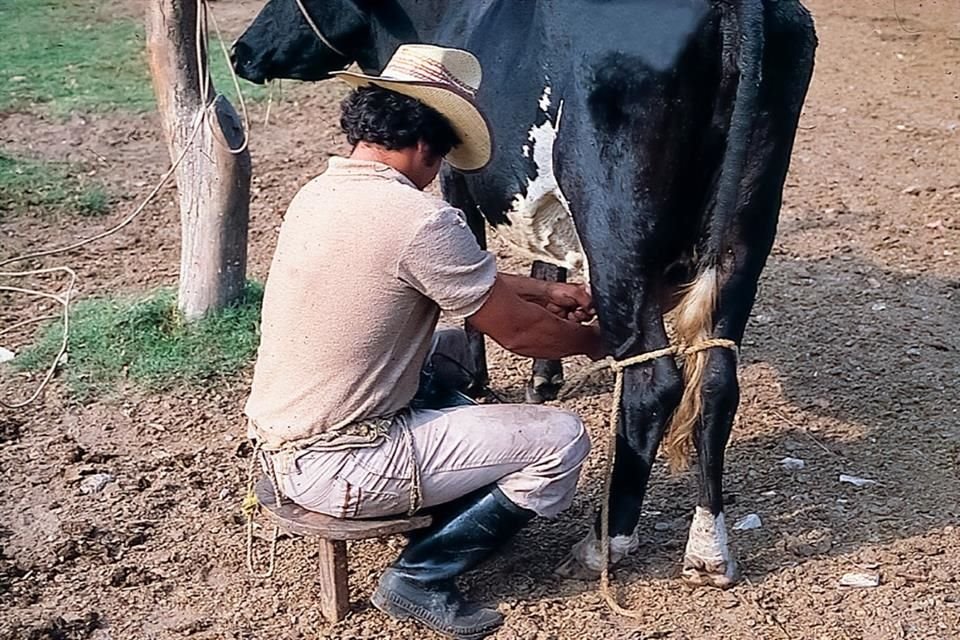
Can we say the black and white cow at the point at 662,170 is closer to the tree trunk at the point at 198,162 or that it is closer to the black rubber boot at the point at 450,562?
the black rubber boot at the point at 450,562

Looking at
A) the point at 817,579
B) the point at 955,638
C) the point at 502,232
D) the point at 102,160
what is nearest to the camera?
the point at 955,638

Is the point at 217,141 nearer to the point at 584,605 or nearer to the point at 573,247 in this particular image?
the point at 573,247

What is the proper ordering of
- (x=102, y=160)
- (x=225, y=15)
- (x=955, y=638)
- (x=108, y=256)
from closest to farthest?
1. (x=955, y=638)
2. (x=108, y=256)
3. (x=102, y=160)
4. (x=225, y=15)

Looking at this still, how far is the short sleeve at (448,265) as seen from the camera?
11.5 ft

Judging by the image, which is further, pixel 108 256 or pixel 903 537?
pixel 108 256

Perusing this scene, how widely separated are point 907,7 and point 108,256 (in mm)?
8989

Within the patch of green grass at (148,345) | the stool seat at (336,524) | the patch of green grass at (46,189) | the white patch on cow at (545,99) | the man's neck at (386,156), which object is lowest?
the patch of green grass at (46,189)

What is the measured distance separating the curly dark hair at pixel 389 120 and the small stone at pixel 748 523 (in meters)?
1.71

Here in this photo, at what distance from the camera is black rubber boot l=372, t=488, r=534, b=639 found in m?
3.79

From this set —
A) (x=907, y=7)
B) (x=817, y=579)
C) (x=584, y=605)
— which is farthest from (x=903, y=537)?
(x=907, y=7)

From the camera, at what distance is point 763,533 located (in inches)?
173

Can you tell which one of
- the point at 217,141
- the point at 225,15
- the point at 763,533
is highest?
the point at 217,141

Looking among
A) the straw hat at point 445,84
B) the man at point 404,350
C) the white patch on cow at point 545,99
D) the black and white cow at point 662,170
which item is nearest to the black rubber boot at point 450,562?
the man at point 404,350

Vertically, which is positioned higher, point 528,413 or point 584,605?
point 528,413
